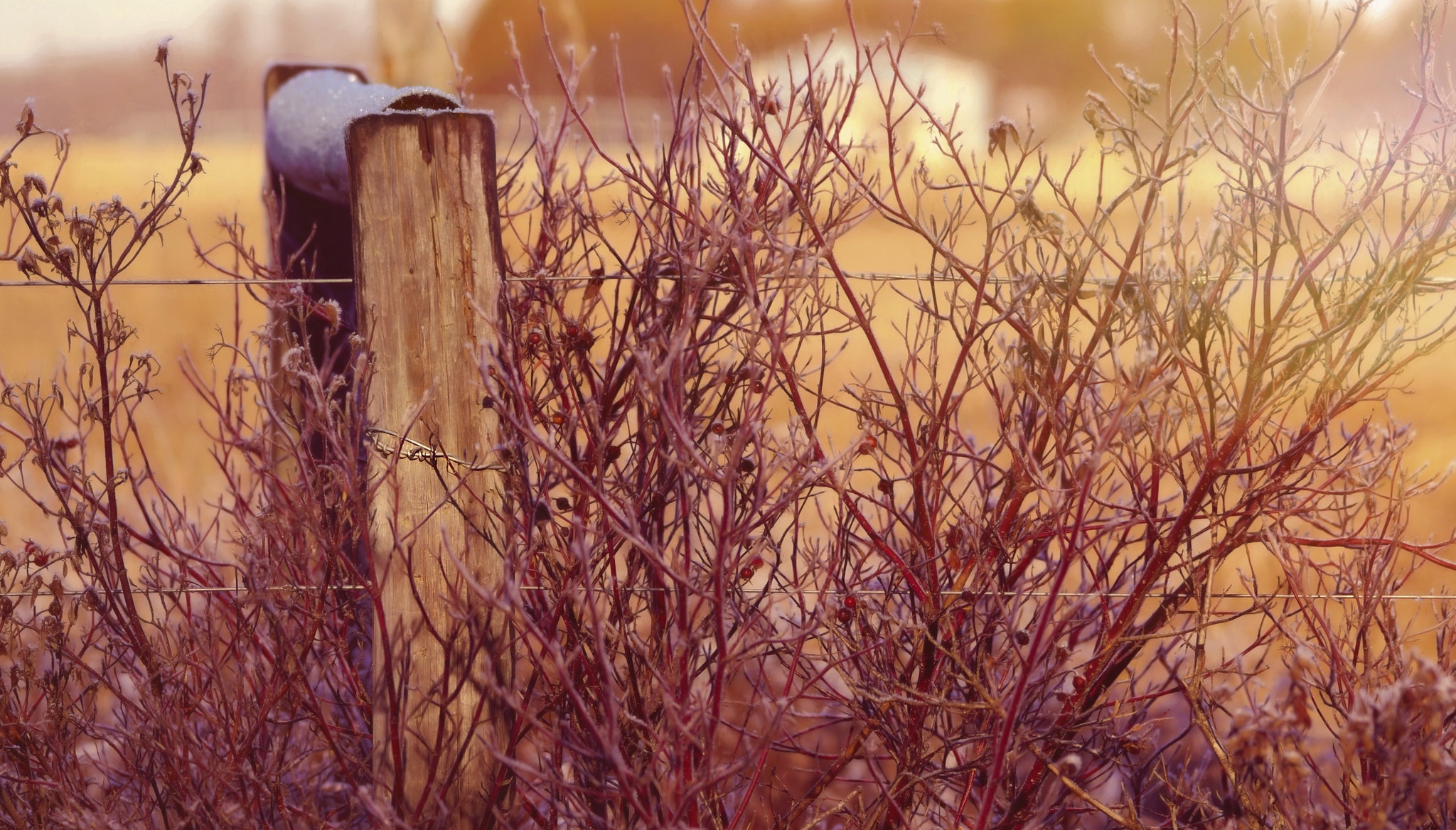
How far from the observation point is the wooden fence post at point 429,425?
1.81 metres

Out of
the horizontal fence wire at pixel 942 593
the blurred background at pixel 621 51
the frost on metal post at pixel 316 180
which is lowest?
the horizontal fence wire at pixel 942 593

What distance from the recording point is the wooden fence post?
5.92 feet

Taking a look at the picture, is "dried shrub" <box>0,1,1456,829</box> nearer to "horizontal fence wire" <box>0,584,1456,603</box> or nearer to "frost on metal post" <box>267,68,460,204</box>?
"horizontal fence wire" <box>0,584,1456,603</box>

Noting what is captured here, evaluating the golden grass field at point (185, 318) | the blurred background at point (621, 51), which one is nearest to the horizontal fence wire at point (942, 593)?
the golden grass field at point (185, 318)

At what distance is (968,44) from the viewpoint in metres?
28.4

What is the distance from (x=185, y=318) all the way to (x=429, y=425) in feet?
60.4

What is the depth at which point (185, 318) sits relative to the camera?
18.0 meters

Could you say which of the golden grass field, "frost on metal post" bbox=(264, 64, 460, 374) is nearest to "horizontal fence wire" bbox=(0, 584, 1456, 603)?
"frost on metal post" bbox=(264, 64, 460, 374)

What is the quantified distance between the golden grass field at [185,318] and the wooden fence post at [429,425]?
5247 millimetres

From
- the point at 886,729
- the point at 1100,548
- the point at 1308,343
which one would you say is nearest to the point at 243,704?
the point at 886,729

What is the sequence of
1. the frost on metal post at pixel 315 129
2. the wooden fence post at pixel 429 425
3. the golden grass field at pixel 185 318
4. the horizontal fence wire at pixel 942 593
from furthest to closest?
the golden grass field at pixel 185 318 → the frost on metal post at pixel 315 129 → the horizontal fence wire at pixel 942 593 → the wooden fence post at pixel 429 425

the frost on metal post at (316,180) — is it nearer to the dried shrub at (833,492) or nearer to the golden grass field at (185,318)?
the dried shrub at (833,492)

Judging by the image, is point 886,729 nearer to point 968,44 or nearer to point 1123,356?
point 1123,356

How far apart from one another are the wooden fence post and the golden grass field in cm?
525
